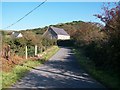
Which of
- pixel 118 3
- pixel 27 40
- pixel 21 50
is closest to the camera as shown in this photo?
pixel 118 3

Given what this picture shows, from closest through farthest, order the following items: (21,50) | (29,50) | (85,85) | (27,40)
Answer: (85,85) → (21,50) → (29,50) → (27,40)

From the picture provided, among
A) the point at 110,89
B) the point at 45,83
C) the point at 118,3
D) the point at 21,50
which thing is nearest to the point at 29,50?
the point at 21,50

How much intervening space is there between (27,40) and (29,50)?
14.6 ft

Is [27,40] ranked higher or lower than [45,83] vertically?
higher

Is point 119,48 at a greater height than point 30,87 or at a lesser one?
greater

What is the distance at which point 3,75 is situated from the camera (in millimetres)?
14242

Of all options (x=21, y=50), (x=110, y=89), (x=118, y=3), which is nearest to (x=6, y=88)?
(x=110, y=89)

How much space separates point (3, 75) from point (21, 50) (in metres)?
12.3

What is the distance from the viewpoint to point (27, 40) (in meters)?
34.5

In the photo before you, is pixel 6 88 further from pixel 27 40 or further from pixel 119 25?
pixel 27 40

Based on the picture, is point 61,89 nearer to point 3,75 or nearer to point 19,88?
point 19,88

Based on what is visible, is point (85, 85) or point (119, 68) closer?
point (85, 85)

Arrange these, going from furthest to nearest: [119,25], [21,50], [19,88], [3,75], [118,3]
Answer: [21,50], [118,3], [3,75], [119,25], [19,88]

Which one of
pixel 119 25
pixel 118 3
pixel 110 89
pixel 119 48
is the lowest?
pixel 110 89
